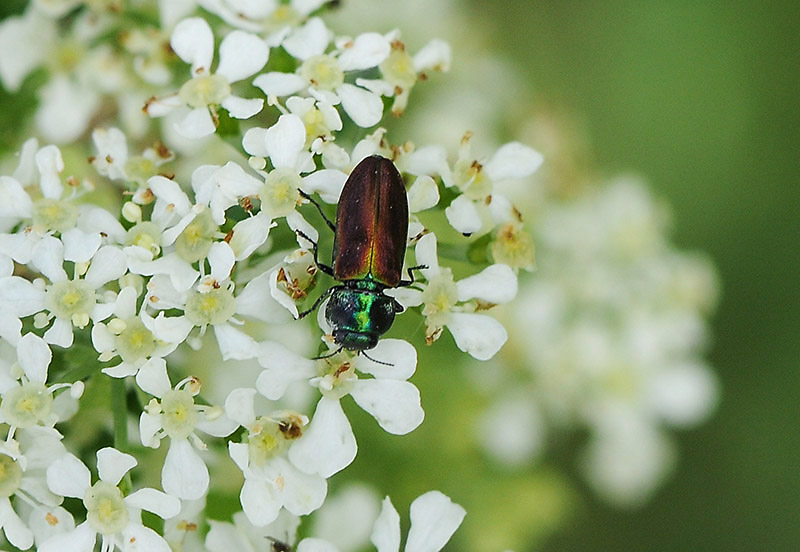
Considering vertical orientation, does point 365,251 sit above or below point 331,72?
below

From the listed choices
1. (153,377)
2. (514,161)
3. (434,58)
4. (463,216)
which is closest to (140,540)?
(153,377)

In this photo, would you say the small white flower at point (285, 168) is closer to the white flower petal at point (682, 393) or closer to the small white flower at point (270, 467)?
the small white flower at point (270, 467)

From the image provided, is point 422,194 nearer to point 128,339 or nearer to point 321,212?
point 321,212

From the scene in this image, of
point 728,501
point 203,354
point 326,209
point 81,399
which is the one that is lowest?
point 728,501

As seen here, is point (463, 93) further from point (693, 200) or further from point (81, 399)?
point (81, 399)

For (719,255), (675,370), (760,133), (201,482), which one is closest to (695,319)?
(675,370)

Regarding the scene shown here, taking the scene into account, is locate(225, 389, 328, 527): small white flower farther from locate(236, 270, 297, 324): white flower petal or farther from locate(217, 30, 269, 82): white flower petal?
locate(217, 30, 269, 82): white flower petal
